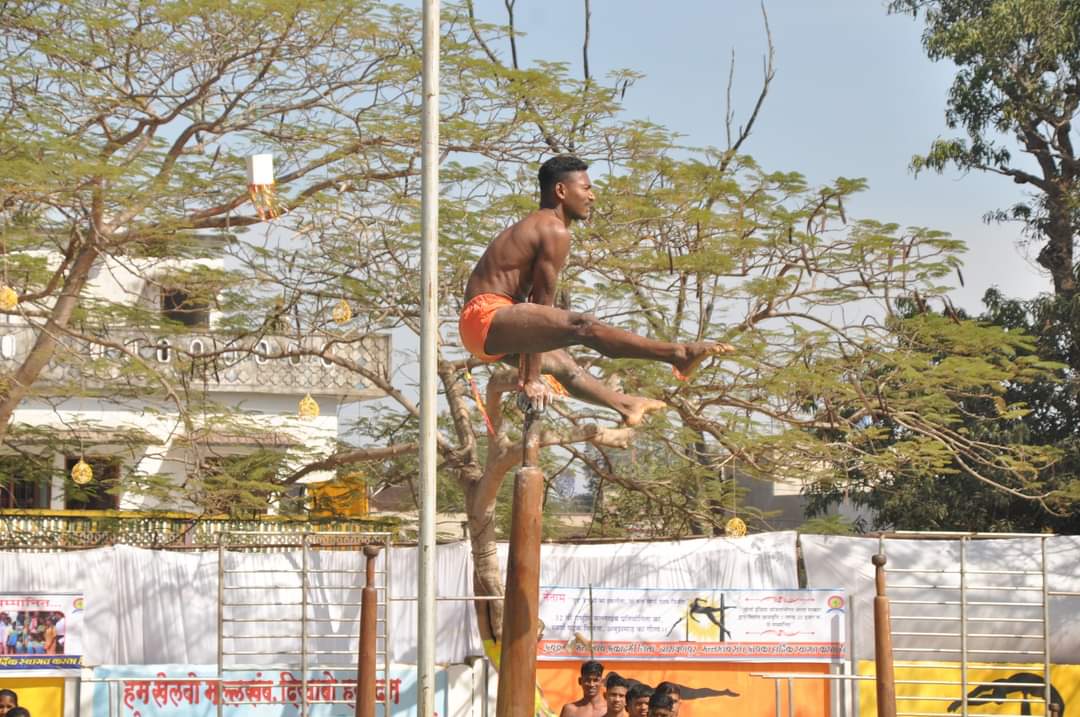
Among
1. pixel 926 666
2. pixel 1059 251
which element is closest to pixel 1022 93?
pixel 1059 251

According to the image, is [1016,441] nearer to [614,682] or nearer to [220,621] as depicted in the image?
[614,682]

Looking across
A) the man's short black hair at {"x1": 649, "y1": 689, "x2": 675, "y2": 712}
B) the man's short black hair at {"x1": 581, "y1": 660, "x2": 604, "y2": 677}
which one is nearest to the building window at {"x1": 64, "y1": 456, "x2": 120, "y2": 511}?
the man's short black hair at {"x1": 581, "y1": 660, "x2": 604, "y2": 677}

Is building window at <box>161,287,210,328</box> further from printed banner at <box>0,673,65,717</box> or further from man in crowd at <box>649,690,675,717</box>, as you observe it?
man in crowd at <box>649,690,675,717</box>

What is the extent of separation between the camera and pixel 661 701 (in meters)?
8.02

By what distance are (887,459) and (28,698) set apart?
293 inches

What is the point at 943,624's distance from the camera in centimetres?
1121

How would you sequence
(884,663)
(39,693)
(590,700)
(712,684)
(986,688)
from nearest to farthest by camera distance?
1. (884,663)
2. (590,700)
3. (39,693)
4. (986,688)
5. (712,684)

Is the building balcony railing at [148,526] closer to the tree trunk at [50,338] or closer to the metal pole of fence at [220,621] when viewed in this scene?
the tree trunk at [50,338]

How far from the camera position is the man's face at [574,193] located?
5.62m

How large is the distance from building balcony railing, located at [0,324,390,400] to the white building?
2 centimetres

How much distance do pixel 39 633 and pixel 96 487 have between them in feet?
23.9

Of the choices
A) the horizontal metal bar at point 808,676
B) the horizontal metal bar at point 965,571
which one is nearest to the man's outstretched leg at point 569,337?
the horizontal metal bar at point 808,676

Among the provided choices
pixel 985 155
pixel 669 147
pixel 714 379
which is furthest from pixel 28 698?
pixel 985 155

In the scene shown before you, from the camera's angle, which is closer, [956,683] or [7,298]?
[956,683]
